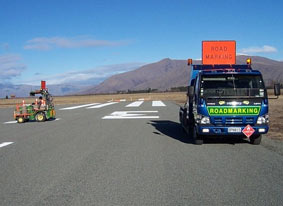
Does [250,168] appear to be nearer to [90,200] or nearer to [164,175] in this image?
[164,175]

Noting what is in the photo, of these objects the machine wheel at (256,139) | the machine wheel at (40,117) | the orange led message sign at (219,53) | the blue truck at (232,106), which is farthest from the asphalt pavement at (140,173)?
the machine wheel at (40,117)

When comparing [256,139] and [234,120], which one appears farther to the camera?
[256,139]

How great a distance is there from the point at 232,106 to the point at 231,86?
0.75 meters

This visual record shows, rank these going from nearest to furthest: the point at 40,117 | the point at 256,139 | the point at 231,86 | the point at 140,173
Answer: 1. the point at 140,173
2. the point at 231,86
3. the point at 256,139
4. the point at 40,117

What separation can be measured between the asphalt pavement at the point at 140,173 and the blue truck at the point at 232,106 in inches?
21.2

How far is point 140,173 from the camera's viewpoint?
20.4ft

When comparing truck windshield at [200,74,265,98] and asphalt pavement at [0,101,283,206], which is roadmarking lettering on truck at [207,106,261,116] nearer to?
truck windshield at [200,74,265,98]

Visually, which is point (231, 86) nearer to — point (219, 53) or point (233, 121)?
point (233, 121)

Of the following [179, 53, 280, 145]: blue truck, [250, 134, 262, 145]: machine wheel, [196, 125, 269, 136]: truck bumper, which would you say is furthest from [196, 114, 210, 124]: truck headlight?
[250, 134, 262, 145]: machine wheel

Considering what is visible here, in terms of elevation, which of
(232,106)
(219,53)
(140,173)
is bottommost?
(140,173)

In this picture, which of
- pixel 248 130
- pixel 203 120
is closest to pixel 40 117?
pixel 203 120

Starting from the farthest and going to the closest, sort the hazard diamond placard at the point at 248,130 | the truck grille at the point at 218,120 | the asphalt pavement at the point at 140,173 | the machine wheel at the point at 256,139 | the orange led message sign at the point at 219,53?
the orange led message sign at the point at 219,53, the machine wheel at the point at 256,139, the truck grille at the point at 218,120, the hazard diamond placard at the point at 248,130, the asphalt pavement at the point at 140,173

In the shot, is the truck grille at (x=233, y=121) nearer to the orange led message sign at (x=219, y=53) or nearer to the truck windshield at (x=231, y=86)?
the truck windshield at (x=231, y=86)

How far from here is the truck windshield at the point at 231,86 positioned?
29.5 ft
